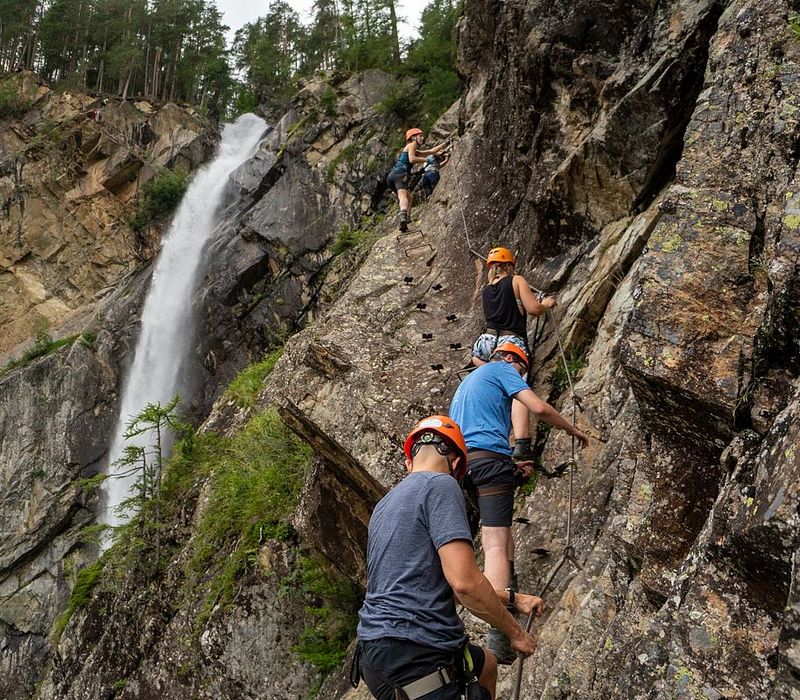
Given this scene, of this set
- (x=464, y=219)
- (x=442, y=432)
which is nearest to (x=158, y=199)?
(x=464, y=219)

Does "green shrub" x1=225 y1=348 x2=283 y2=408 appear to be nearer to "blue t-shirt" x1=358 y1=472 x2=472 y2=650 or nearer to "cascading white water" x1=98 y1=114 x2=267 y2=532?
"cascading white water" x1=98 y1=114 x2=267 y2=532

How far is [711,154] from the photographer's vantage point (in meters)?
5.05

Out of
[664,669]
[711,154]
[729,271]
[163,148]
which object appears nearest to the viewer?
[664,669]

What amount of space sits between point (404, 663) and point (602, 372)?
3.98 m

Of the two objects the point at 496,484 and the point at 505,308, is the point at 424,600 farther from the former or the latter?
the point at 505,308

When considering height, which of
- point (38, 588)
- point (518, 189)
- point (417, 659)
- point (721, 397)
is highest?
point (518, 189)

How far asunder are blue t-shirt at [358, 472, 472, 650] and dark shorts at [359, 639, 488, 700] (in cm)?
4

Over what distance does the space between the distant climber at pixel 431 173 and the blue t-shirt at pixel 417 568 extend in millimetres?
10768

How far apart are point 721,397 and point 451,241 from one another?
7.33m

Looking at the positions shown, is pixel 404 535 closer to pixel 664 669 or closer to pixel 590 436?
pixel 664 669

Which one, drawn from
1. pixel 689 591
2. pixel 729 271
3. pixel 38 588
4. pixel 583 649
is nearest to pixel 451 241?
pixel 729 271

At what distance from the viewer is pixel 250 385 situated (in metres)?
17.2

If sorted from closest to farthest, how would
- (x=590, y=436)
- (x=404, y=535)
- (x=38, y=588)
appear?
1. (x=404, y=535)
2. (x=590, y=436)
3. (x=38, y=588)

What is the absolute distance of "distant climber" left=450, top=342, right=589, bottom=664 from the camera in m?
5.13
